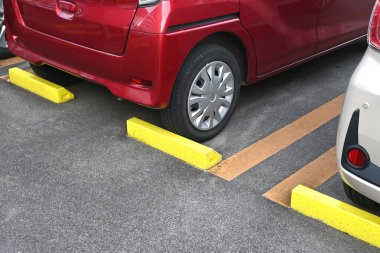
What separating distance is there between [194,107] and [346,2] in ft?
6.07

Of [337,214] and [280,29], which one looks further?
[280,29]

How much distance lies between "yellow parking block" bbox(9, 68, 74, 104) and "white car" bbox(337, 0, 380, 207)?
253 centimetres

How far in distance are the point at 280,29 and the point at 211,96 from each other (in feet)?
2.68

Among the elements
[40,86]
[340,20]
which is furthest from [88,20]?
[340,20]

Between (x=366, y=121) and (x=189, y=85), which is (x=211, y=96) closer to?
(x=189, y=85)

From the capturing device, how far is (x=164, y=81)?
2.98m

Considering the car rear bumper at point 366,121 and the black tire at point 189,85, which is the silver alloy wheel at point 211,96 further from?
the car rear bumper at point 366,121

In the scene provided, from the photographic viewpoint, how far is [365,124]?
2.18 metres

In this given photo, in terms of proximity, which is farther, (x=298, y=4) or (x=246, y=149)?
(x=298, y=4)

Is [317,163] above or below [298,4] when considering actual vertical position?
below

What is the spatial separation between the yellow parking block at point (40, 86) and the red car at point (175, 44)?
0.37 m

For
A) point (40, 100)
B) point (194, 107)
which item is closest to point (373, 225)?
point (194, 107)

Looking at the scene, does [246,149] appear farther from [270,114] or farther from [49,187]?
[49,187]

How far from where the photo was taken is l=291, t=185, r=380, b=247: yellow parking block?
2469 millimetres
